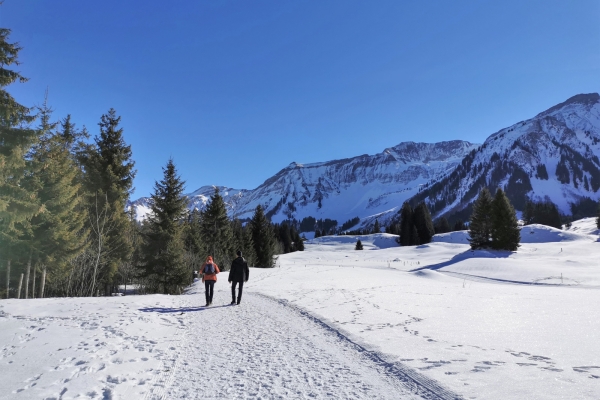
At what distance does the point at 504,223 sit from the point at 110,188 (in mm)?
42542

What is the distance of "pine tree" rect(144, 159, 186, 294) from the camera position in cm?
2298

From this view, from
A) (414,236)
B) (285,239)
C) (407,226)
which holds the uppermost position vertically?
(407,226)

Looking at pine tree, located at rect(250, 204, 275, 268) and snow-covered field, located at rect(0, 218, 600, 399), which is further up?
pine tree, located at rect(250, 204, 275, 268)

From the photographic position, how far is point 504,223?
41.5 metres

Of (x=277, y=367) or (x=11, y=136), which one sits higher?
(x=11, y=136)

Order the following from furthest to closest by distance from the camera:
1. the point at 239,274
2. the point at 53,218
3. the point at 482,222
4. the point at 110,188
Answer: the point at 482,222 → the point at 110,188 → the point at 53,218 → the point at 239,274

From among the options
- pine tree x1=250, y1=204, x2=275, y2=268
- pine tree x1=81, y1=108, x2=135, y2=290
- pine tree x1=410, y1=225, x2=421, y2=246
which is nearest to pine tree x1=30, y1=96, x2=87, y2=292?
pine tree x1=81, y1=108, x2=135, y2=290

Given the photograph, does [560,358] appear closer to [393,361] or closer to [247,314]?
[393,361]

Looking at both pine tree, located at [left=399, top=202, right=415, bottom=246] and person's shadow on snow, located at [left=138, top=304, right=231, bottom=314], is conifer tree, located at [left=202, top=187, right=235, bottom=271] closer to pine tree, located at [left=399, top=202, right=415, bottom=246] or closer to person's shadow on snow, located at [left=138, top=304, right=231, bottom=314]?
A: person's shadow on snow, located at [left=138, top=304, right=231, bottom=314]

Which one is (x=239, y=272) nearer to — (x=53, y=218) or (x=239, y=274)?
(x=239, y=274)

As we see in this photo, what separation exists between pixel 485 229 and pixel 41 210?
47.0 metres

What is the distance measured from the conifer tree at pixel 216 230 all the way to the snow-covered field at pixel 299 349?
24033 mm

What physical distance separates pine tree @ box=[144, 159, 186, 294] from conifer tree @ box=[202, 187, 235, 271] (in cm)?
1133

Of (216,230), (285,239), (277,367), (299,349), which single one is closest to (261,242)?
(216,230)
